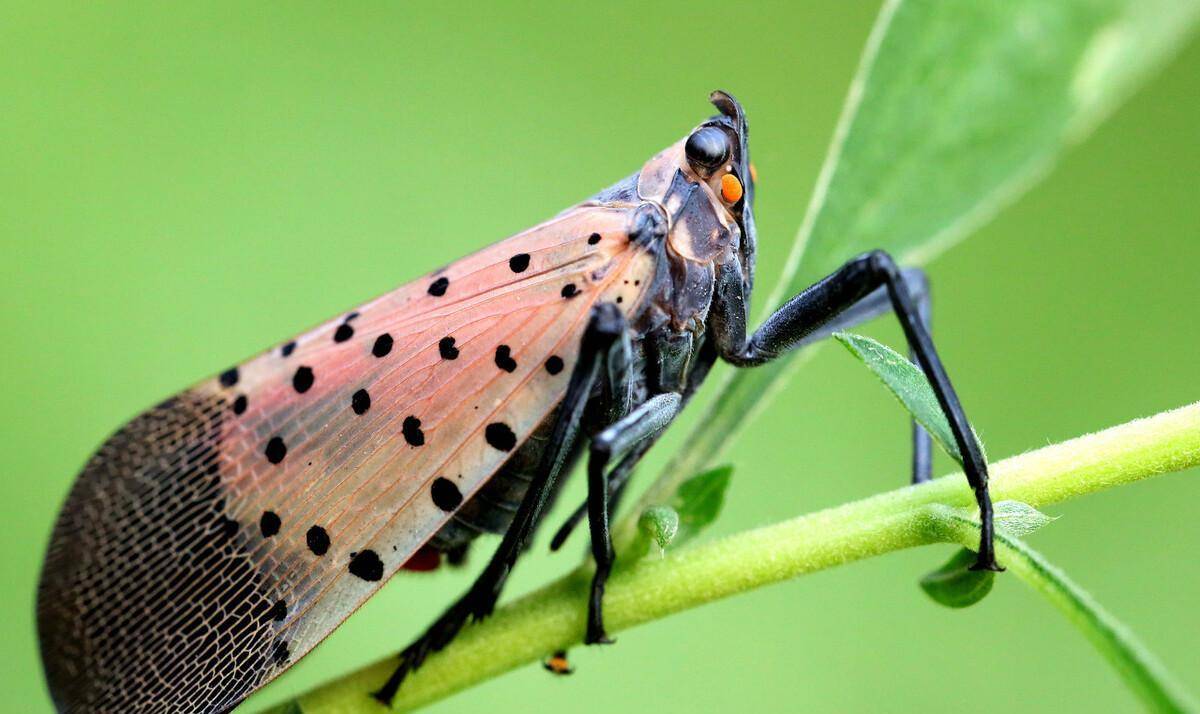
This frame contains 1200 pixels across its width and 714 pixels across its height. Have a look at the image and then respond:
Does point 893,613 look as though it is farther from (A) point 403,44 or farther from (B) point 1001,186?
(A) point 403,44

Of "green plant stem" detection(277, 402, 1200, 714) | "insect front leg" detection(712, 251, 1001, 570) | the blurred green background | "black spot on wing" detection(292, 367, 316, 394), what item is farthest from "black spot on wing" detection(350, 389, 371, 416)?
the blurred green background

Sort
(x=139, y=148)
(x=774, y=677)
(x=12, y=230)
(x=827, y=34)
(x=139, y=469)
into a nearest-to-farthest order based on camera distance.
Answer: (x=139, y=469)
(x=774, y=677)
(x=12, y=230)
(x=139, y=148)
(x=827, y=34)

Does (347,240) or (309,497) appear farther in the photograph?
(347,240)

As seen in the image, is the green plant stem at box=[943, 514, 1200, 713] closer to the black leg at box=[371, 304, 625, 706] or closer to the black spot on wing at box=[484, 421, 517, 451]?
the black leg at box=[371, 304, 625, 706]

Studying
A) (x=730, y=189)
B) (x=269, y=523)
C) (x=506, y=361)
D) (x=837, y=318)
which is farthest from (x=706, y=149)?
(x=269, y=523)

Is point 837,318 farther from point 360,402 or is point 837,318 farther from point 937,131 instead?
point 360,402

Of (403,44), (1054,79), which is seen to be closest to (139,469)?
(1054,79)
